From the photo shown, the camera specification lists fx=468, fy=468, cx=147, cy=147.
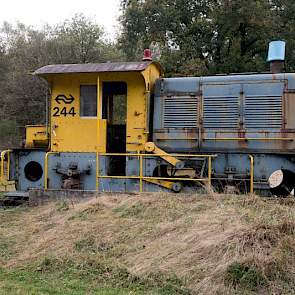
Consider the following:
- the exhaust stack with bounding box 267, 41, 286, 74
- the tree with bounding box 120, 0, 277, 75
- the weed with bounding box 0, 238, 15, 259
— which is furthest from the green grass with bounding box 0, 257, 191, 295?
the tree with bounding box 120, 0, 277, 75

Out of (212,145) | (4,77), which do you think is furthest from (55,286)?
(4,77)

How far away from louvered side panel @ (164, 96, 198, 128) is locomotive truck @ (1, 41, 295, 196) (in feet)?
0.08

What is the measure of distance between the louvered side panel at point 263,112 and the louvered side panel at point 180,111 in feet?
4.19

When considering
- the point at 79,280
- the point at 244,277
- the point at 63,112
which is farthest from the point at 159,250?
the point at 63,112

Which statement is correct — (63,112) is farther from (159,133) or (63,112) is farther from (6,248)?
(6,248)

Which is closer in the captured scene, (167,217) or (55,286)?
(55,286)

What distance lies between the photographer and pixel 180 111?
1155 cm

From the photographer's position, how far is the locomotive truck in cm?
1077

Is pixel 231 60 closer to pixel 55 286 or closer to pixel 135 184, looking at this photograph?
pixel 135 184

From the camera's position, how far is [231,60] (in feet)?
85.3

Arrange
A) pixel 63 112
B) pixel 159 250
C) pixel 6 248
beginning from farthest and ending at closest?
1. pixel 63 112
2. pixel 6 248
3. pixel 159 250

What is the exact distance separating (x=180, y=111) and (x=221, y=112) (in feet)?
3.31

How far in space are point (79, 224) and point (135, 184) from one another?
313 centimetres

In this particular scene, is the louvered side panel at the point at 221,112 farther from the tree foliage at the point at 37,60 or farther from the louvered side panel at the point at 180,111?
the tree foliage at the point at 37,60
